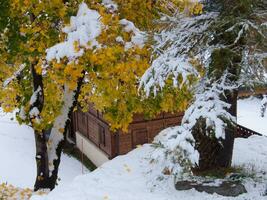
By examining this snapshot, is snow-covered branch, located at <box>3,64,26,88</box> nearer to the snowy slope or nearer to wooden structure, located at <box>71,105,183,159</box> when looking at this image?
the snowy slope

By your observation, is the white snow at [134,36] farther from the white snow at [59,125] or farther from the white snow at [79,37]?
the white snow at [59,125]

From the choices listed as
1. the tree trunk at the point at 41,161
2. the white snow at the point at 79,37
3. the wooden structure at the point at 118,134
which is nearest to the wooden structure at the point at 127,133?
the wooden structure at the point at 118,134

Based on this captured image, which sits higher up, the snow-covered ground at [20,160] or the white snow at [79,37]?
the white snow at [79,37]

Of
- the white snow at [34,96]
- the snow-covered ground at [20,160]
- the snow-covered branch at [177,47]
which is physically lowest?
the snow-covered ground at [20,160]

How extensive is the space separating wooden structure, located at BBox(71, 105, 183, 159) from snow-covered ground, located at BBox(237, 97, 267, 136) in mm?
6649

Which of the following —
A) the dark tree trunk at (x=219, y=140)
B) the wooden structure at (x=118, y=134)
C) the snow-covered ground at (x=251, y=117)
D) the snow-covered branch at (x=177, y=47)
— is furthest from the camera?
the snow-covered ground at (x=251, y=117)

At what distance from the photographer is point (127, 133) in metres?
17.6

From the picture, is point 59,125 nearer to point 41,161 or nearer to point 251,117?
point 41,161

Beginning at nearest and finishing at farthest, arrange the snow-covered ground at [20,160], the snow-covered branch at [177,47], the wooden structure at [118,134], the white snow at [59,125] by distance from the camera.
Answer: the snow-covered branch at [177,47], the white snow at [59,125], the snow-covered ground at [20,160], the wooden structure at [118,134]

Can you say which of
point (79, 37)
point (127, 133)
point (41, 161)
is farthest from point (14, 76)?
point (127, 133)

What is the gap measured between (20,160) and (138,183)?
1295 centimetres

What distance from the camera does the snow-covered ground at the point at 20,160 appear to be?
17.6 metres

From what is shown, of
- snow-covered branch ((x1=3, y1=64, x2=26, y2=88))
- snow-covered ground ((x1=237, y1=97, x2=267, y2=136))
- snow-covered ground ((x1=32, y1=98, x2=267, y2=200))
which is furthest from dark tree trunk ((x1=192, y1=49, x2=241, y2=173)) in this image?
snow-covered ground ((x1=237, y1=97, x2=267, y2=136))

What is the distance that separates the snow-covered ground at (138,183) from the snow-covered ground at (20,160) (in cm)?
655
